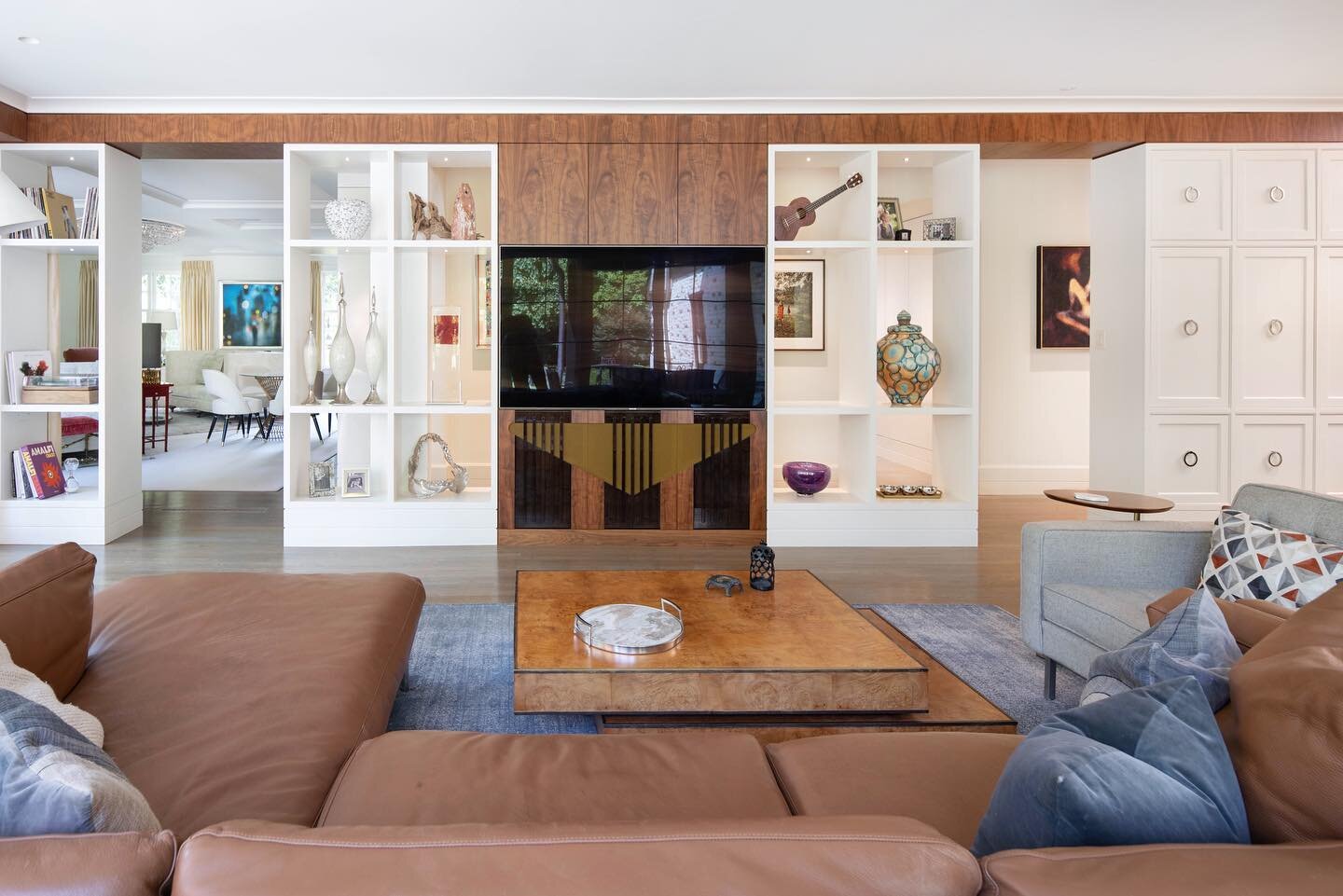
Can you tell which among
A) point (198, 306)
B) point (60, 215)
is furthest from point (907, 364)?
point (198, 306)

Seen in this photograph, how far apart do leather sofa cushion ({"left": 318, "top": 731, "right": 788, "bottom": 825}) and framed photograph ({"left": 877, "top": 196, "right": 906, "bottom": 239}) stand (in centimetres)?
445

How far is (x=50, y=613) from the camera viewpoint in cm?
181

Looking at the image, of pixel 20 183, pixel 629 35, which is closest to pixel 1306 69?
pixel 629 35

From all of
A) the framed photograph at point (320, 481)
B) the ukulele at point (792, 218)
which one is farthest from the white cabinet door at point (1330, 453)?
the framed photograph at point (320, 481)

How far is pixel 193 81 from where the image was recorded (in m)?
4.70

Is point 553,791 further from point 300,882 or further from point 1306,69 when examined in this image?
point 1306,69

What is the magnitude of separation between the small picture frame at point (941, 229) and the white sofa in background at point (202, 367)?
1095cm

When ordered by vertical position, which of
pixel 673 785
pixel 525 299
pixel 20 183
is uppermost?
pixel 20 183

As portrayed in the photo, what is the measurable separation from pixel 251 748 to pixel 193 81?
172 inches

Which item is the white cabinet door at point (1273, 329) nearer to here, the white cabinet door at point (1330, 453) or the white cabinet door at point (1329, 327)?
the white cabinet door at point (1329, 327)

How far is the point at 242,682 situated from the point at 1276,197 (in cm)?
584

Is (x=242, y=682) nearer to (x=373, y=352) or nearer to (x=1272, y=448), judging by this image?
(x=373, y=352)

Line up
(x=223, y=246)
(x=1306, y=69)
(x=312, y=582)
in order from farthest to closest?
(x=223, y=246), (x=1306, y=69), (x=312, y=582)

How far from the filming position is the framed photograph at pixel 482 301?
20.8ft
